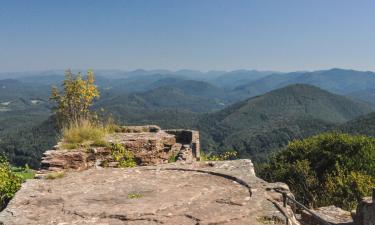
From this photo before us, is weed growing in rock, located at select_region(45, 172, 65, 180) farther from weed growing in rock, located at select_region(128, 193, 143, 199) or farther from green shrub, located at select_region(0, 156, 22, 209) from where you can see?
weed growing in rock, located at select_region(128, 193, 143, 199)

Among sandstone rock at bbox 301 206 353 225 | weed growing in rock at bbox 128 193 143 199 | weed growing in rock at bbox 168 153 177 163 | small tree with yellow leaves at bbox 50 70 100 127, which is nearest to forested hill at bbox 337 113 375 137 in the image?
sandstone rock at bbox 301 206 353 225

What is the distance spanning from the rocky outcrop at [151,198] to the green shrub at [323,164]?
53.5ft

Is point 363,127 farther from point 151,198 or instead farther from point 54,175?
point 151,198

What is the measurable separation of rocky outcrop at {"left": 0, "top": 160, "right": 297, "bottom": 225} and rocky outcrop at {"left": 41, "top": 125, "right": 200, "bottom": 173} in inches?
31.4

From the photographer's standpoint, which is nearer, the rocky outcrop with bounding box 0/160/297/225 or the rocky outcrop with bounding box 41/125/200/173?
the rocky outcrop with bounding box 0/160/297/225

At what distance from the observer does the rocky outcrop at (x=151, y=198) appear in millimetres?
7219

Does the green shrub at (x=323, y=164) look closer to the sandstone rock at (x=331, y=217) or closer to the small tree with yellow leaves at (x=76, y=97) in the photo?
the sandstone rock at (x=331, y=217)

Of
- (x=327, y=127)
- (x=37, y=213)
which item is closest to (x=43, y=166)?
(x=37, y=213)

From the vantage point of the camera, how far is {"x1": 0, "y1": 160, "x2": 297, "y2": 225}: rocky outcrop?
7.22m

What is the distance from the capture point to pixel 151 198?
847 cm

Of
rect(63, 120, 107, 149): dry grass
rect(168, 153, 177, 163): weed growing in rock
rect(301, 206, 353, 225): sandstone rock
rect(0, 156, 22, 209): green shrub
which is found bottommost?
rect(301, 206, 353, 225): sandstone rock

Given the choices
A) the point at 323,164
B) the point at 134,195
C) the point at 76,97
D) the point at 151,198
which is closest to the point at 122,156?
the point at 134,195

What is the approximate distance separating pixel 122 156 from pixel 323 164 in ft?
73.0

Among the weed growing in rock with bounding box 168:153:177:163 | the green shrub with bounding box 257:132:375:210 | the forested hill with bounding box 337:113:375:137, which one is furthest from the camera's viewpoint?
the forested hill with bounding box 337:113:375:137
